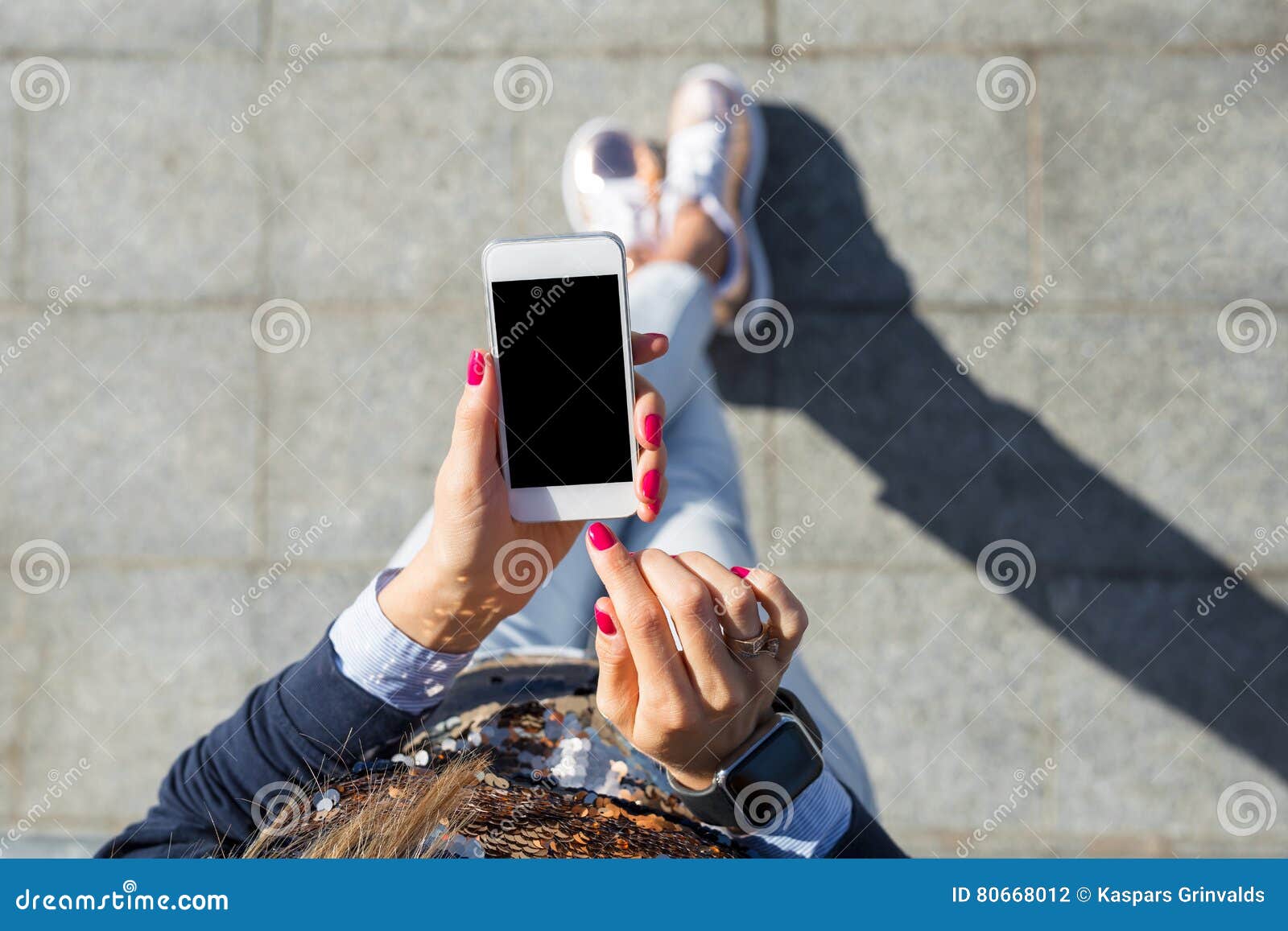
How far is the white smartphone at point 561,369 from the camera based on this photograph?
4.51ft

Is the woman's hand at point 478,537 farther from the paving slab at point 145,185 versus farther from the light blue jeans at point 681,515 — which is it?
the paving slab at point 145,185

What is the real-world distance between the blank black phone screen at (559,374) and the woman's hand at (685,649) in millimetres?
Result: 286

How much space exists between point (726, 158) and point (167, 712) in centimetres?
230

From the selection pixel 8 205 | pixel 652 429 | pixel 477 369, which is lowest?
pixel 652 429

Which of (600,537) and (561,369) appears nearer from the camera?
(600,537)

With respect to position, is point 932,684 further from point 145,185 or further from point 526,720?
point 145,185

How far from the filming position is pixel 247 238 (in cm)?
252

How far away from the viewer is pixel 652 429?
1.38 meters

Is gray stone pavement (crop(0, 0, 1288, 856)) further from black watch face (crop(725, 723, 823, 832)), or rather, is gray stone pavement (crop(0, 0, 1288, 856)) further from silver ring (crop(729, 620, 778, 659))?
silver ring (crop(729, 620, 778, 659))

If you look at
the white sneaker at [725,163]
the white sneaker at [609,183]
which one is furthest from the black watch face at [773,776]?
the white sneaker at [609,183]

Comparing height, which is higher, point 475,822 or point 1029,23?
point 1029,23

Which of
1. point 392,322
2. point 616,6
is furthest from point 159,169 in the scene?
point 616,6

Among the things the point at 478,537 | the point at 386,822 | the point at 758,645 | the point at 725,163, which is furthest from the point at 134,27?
the point at 758,645

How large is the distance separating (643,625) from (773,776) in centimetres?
35
